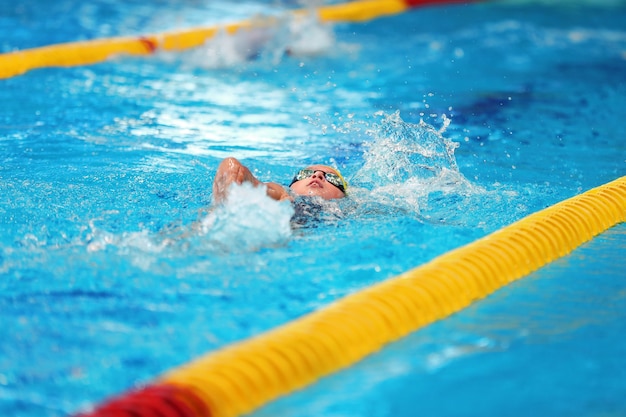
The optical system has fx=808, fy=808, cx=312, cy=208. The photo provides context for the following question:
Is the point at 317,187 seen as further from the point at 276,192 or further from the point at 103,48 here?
the point at 103,48

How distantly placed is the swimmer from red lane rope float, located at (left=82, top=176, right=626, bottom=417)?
93 centimetres

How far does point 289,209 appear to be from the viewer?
12.1 ft

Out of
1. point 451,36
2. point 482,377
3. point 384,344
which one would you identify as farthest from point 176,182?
point 451,36

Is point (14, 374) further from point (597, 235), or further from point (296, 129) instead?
point (296, 129)

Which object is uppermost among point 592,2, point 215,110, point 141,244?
→ point 592,2

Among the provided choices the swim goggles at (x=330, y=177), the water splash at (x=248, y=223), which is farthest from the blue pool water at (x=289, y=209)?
the swim goggles at (x=330, y=177)

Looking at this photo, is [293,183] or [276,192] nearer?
[276,192]

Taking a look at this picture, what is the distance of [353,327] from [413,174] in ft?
7.44

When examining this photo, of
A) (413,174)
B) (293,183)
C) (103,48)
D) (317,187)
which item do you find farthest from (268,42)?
(317,187)

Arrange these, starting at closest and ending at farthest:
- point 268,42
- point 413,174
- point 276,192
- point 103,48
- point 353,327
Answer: point 353,327 < point 276,192 < point 413,174 < point 103,48 < point 268,42

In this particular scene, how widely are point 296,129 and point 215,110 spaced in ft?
2.58

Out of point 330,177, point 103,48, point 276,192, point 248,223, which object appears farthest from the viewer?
point 103,48

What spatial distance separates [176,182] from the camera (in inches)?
181

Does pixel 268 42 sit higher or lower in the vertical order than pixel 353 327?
higher
